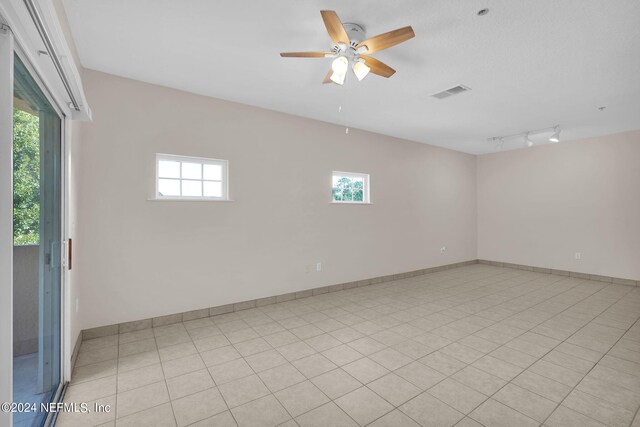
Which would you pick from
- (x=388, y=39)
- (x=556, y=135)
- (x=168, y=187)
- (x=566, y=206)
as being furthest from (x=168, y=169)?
(x=566, y=206)

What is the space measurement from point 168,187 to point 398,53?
2.83 m

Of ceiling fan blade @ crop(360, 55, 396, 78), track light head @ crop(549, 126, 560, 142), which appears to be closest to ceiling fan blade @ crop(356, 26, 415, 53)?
ceiling fan blade @ crop(360, 55, 396, 78)

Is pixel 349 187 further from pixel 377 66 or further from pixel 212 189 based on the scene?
pixel 377 66

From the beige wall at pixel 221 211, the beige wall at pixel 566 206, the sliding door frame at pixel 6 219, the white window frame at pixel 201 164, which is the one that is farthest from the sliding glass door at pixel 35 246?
the beige wall at pixel 566 206

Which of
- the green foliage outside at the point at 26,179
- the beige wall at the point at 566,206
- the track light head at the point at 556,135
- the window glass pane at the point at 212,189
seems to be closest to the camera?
the green foliage outside at the point at 26,179

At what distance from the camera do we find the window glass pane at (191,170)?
11.5 ft

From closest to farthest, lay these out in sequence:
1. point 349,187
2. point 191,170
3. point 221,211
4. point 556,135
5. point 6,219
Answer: point 6,219 → point 191,170 → point 221,211 → point 556,135 → point 349,187

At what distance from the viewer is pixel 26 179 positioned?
160 cm

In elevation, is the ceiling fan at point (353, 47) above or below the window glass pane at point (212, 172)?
above

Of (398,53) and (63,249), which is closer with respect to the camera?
(63,249)

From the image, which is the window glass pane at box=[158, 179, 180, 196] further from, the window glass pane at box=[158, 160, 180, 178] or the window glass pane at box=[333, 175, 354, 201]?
the window glass pane at box=[333, 175, 354, 201]

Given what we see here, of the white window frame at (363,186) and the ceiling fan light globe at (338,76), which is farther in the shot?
the white window frame at (363,186)

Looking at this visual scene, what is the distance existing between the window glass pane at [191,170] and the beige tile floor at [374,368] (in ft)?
5.68

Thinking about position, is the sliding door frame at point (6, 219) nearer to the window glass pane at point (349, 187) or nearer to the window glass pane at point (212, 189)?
the window glass pane at point (212, 189)
